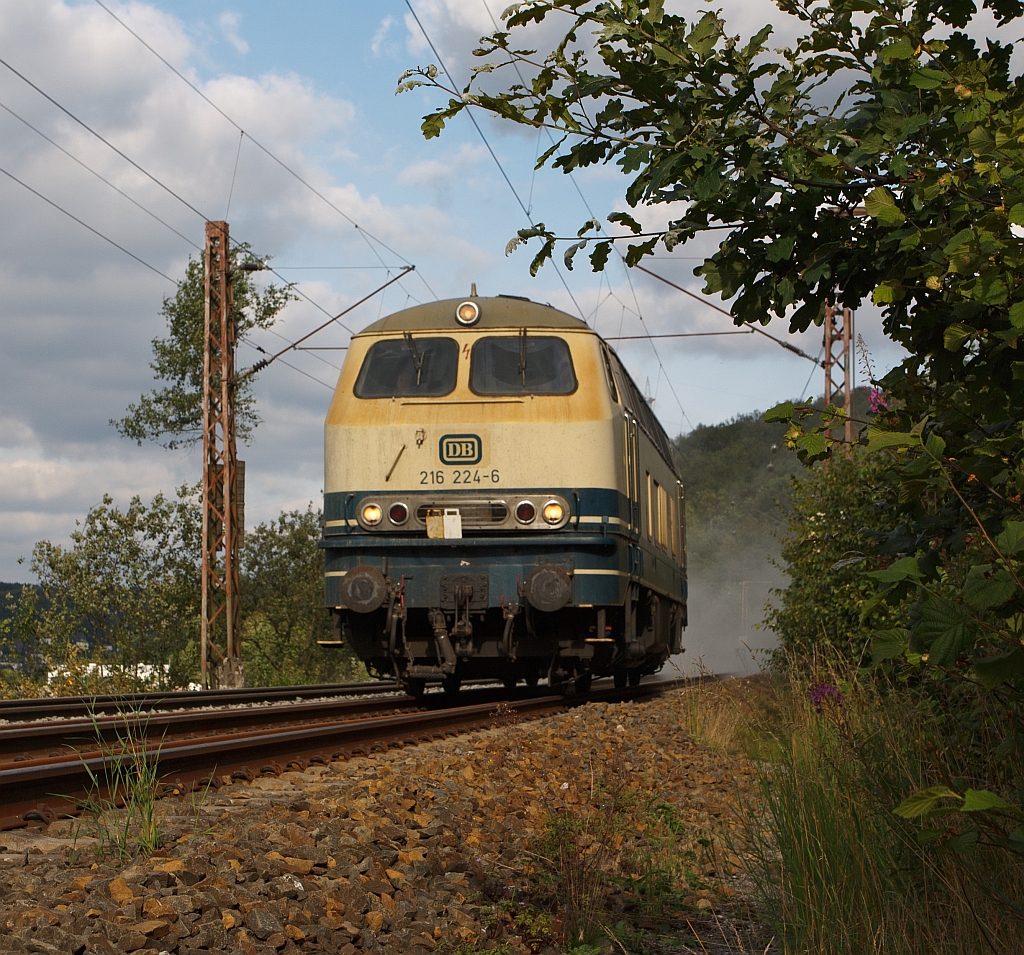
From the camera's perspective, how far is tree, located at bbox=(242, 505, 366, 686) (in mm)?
39375

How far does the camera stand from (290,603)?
40.8 meters

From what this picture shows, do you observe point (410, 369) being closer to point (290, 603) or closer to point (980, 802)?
point (980, 802)

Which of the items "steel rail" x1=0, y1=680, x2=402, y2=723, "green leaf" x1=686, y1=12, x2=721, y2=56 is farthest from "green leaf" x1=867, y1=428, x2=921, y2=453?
"steel rail" x1=0, y1=680, x2=402, y2=723

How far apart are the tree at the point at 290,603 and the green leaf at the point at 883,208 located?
3637 centimetres

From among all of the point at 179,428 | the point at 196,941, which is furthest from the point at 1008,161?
the point at 179,428

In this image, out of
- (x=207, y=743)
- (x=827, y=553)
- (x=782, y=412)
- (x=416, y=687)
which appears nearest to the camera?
(x=782, y=412)

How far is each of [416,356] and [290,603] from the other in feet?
100

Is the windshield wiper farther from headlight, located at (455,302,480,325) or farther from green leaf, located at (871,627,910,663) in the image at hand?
green leaf, located at (871,627,910,663)

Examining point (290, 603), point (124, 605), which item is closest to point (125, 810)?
point (124, 605)

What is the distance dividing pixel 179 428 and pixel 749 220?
36468 millimetres

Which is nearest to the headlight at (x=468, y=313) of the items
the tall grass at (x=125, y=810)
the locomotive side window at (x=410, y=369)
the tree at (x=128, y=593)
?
the locomotive side window at (x=410, y=369)

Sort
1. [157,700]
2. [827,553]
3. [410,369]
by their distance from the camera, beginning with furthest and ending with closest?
[827,553]
[410,369]
[157,700]

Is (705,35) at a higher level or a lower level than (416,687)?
higher

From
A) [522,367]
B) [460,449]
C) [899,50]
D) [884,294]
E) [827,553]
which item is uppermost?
[522,367]
